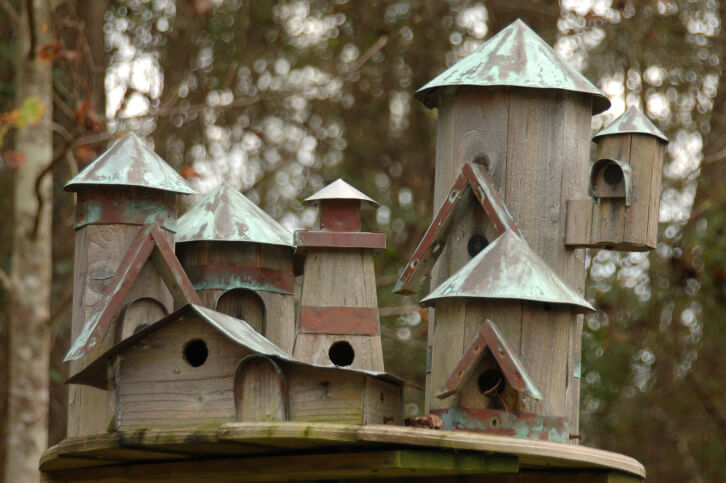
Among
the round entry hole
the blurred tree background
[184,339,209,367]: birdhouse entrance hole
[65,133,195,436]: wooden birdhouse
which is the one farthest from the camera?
the blurred tree background

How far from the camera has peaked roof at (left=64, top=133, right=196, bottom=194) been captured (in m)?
4.32

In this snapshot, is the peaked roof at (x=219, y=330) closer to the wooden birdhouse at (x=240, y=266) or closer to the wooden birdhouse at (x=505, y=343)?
the wooden birdhouse at (x=505, y=343)

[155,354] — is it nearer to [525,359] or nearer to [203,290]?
[203,290]

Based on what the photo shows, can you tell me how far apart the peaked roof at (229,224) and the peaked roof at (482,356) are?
3.52 ft

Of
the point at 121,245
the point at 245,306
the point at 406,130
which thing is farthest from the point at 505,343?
the point at 406,130

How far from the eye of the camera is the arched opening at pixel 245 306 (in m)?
4.48

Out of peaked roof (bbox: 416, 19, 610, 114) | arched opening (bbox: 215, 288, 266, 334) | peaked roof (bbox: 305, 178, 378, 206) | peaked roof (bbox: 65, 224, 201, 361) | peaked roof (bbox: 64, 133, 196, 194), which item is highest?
peaked roof (bbox: 416, 19, 610, 114)

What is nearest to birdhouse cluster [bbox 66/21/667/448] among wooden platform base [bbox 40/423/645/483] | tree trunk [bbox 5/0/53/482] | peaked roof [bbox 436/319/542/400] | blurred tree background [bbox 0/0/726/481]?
peaked roof [bbox 436/319/542/400]

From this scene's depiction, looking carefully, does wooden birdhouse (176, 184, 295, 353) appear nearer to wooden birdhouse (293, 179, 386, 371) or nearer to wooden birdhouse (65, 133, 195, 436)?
wooden birdhouse (65, 133, 195, 436)

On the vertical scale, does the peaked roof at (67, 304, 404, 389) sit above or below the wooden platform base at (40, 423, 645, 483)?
above

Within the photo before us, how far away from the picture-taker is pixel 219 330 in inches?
145

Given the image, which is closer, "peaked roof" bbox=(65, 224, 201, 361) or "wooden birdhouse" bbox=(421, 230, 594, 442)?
"wooden birdhouse" bbox=(421, 230, 594, 442)

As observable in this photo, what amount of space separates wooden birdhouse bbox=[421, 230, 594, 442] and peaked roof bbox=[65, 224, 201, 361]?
2.87 feet

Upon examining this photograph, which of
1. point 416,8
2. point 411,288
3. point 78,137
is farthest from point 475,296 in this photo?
point 416,8
